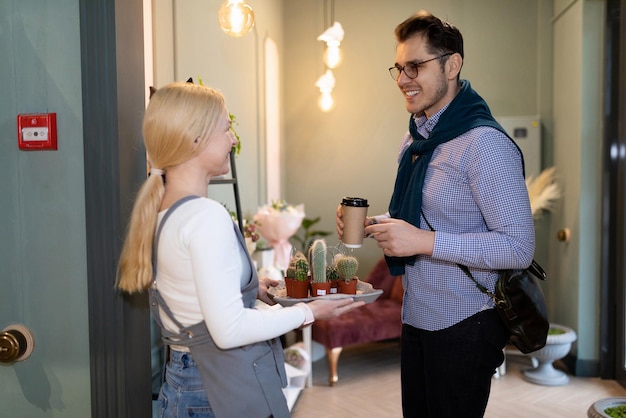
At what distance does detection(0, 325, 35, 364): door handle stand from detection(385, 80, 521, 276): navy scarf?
1256 millimetres

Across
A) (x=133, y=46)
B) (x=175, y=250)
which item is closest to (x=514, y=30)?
(x=133, y=46)

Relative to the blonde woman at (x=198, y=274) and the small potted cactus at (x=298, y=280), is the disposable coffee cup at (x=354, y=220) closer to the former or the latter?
the small potted cactus at (x=298, y=280)

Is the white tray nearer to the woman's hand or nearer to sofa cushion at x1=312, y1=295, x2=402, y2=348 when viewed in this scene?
the woman's hand

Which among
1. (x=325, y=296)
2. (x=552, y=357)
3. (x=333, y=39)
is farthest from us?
(x=333, y=39)

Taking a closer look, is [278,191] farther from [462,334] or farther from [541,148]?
[462,334]

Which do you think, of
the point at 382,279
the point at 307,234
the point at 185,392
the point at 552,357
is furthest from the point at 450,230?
the point at 307,234

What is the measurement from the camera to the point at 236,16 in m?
3.15

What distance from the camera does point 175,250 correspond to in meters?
1.31

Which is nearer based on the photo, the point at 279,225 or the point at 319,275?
the point at 319,275

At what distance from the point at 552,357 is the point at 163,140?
376cm

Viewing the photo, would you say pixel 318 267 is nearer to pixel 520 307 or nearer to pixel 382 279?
pixel 520 307

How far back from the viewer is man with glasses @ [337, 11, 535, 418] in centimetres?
164

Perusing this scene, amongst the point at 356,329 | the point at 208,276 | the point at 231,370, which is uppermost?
the point at 208,276

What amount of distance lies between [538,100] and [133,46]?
4.28 metres
